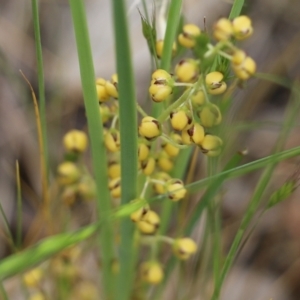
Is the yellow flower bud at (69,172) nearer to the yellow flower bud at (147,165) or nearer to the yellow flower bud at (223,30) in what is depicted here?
the yellow flower bud at (147,165)

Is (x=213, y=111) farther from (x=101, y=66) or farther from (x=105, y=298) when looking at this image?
(x=101, y=66)

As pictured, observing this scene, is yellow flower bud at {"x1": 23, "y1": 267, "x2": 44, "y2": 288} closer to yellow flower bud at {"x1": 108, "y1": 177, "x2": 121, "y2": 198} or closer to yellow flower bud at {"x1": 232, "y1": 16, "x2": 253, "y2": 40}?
yellow flower bud at {"x1": 108, "y1": 177, "x2": 121, "y2": 198}

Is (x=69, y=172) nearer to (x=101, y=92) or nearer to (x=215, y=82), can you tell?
(x=101, y=92)

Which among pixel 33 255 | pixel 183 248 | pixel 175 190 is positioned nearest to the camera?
pixel 33 255

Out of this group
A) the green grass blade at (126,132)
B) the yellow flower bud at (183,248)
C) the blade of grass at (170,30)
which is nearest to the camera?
the green grass blade at (126,132)

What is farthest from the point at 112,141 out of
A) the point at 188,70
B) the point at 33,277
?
the point at 33,277

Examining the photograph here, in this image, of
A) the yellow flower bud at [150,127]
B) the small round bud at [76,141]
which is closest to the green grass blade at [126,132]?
the yellow flower bud at [150,127]
